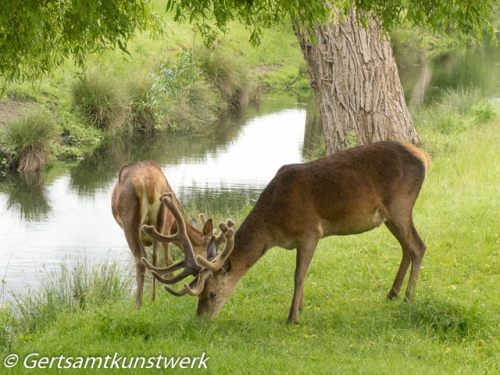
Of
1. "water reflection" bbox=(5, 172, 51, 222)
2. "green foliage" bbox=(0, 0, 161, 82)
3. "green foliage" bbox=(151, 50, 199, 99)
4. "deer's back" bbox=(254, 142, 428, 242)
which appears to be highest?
"green foliage" bbox=(0, 0, 161, 82)

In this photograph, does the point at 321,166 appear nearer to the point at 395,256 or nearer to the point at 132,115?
the point at 395,256

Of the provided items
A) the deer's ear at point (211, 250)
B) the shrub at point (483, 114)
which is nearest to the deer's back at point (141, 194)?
the deer's ear at point (211, 250)

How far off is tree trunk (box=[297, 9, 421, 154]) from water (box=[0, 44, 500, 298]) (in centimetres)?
283

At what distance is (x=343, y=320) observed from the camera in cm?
660

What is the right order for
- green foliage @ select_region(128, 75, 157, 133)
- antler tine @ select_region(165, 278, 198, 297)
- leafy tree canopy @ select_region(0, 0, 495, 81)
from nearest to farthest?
leafy tree canopy @ select_region(0, 0, 495, 81)
antler tine @ select_region(165, 278, 198, 297)
green foliage @ select_region(128, 75, 157, 133)

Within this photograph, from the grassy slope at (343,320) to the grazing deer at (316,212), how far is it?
38 centimetres

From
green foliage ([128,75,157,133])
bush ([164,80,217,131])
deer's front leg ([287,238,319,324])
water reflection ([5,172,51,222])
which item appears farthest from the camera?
bush ([164,80,217,131])

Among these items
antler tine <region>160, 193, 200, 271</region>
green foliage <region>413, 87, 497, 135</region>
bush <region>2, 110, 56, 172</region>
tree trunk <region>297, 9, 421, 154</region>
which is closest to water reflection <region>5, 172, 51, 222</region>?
bush <region>2, 110, 56, 172</region>

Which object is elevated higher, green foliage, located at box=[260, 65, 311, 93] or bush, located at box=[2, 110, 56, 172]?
green foliage, located at box=[260, 65, 311, 93]

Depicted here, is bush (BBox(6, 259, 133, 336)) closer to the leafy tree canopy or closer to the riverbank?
the leafy tree canopy

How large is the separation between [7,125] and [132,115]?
5.45m

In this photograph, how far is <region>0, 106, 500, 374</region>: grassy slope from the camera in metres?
5.58

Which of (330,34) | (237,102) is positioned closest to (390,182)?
(330,34)

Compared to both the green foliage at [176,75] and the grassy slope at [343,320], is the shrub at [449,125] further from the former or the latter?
the grassy slope at [343,320]
